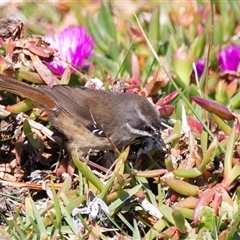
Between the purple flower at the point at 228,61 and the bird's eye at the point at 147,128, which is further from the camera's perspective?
the purple flower at the point at 228,61

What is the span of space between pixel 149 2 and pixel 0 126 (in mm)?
2933

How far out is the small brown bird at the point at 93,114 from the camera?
4660 millimetres

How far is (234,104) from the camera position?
5.23 metres

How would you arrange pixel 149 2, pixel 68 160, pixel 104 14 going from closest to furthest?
pixel 68 160 < pixel 104 14 < pixel 149 2

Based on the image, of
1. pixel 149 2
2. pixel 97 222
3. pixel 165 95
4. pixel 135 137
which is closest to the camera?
pixel 97 222

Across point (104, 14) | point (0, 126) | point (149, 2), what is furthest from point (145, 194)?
point (149, 2)

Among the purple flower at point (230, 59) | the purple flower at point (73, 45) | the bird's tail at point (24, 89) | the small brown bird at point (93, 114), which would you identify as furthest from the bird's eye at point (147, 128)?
the purple flower at point (230, 59)

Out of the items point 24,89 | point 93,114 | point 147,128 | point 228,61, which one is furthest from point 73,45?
point 228,61

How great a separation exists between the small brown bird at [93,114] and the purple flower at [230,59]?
1.08 m

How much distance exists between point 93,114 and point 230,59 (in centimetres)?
131

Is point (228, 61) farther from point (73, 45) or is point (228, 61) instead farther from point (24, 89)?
point (24, 89)

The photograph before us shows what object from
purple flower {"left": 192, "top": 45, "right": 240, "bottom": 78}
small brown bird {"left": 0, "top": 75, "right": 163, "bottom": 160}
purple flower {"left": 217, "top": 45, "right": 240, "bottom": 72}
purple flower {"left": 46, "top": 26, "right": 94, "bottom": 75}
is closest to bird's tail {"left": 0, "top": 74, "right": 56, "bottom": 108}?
small brown bird {"left": 0, "top": 75, "right": 163, "bottom": 160}

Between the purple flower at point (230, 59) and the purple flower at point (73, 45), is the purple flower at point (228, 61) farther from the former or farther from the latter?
the purple flower at point (73, 45)

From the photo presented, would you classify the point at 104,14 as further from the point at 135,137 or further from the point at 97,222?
the point at 97,222
